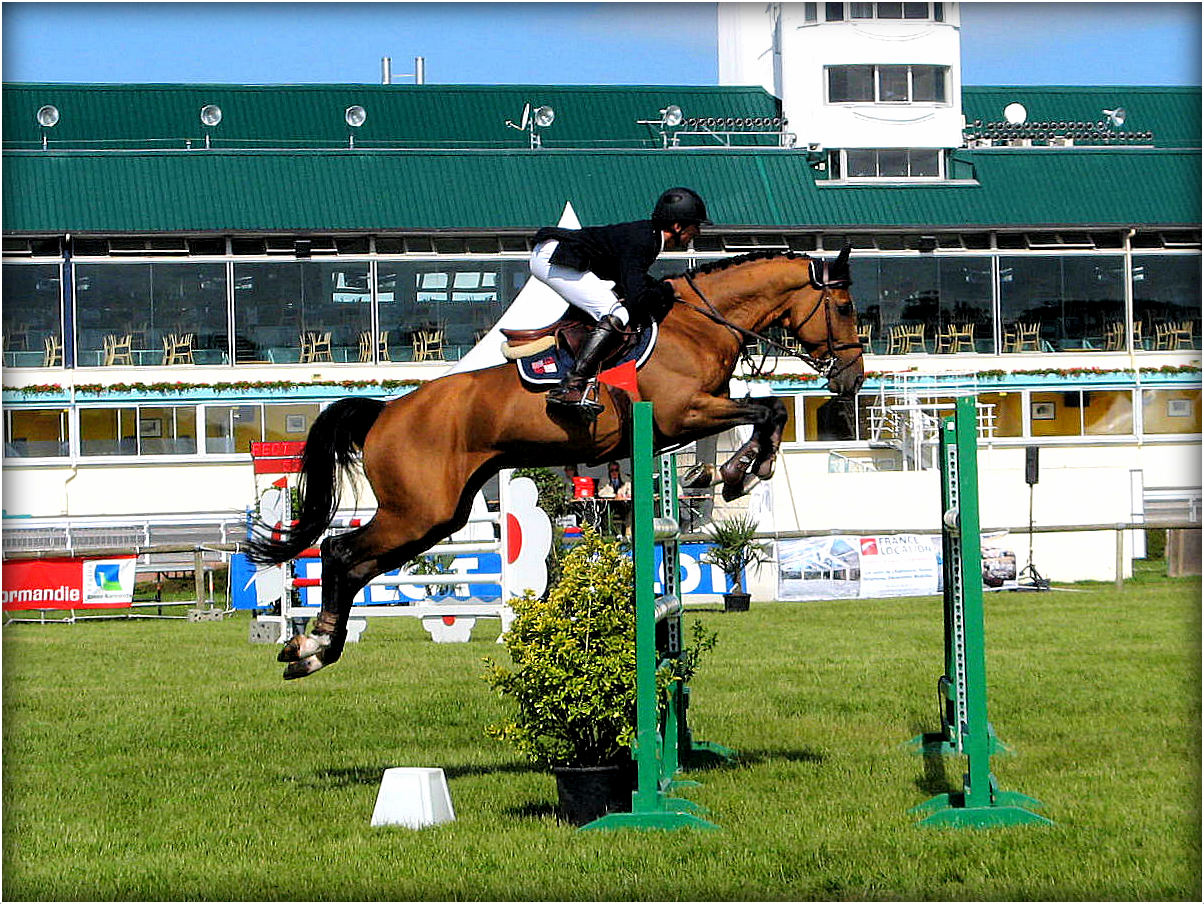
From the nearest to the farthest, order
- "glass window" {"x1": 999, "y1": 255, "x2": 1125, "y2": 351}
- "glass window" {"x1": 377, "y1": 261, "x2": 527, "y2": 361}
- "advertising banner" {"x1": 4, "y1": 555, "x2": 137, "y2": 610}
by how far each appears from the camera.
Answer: "advertising banner" {"x1": 4, "y1": 555, "x2": 137, "y2": 610} → "glass window" {"x1": 377, "y1": 261, "x2": 527, "y2": 361} → "glass window" {"x1": 999, "y1": 255, "x2": 1125, "y2": 351}

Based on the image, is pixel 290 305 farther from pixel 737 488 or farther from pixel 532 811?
pixel 532 811

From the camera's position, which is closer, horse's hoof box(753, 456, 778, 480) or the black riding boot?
the black riding boot

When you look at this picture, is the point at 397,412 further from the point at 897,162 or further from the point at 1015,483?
the point at 897,162

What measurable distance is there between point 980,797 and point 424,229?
21.4 m

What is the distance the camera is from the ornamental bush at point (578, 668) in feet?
17.9

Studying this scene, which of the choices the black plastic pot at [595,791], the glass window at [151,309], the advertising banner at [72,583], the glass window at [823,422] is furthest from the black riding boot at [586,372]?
the glass window at [823,422]

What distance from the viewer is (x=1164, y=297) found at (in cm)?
2786

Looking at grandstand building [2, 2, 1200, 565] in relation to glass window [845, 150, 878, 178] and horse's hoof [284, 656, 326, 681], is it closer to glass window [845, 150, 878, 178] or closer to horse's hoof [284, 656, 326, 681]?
Answer: glass window [845, 150, 878, 178]

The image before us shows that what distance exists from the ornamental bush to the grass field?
0.97 ft

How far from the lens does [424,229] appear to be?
84.2ft

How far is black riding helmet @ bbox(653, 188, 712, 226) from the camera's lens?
233 inches

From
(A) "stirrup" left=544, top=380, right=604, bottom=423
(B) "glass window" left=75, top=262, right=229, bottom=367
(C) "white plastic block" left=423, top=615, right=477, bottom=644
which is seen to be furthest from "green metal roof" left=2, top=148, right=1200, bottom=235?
(A) "stirrup" left=544, top=380, right=604, bottom=423

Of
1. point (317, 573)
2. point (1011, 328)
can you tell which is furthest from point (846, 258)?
point (1011, 328)

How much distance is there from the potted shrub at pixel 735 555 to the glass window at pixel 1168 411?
12600 mm
